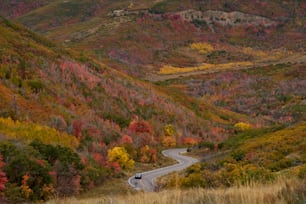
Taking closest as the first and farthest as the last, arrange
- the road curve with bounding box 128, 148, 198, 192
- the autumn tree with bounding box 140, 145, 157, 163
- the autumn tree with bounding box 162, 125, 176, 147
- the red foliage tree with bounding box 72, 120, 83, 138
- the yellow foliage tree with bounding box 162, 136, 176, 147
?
1. the road curve with bounding box 128, 148, 198, 192
2. the red foliage tree with bounding box 72, 120, 83, 138
3. the autumn tree with bounding box 140, 145, 157, 163
4. the yellow foliage tree with bounding box 162, 136, 176, 147
5. the autumn tree with bounding box 162, 125, 176, 147

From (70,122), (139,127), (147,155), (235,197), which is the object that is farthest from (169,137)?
(235,197)

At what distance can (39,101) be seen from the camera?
67.7 metres

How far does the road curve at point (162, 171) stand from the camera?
4533 centimetres

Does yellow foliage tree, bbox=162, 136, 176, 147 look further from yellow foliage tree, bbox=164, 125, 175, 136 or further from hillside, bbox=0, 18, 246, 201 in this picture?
yellow foliage tree, bbox=164, 125, 175, 136

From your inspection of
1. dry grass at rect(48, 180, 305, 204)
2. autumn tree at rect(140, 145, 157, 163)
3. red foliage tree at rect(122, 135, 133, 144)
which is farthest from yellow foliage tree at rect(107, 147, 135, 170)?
dry grass at rect(48, 180, 305, 204)

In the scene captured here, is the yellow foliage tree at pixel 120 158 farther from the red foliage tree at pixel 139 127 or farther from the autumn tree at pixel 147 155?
the red foliage tree at pixel 139 127

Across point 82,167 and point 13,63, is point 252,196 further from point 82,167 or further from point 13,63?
point 13,63

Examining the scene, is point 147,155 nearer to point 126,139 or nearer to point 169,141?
point 126,139

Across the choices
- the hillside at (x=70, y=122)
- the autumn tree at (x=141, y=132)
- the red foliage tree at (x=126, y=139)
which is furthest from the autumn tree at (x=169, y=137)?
the red foliage tree at (x=126, y=139)

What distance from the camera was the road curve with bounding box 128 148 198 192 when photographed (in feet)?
149

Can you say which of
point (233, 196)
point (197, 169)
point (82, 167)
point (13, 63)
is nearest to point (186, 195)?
point (233, 196)

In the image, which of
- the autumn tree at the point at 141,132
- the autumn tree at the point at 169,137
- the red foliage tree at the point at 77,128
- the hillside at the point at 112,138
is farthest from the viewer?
the autumn tree at the point at 169,137

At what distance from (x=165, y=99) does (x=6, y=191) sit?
87.7 m

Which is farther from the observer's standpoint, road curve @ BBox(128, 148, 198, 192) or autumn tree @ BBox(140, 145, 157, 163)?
autumn tree @ BBox(140, 145, 157, 163)
